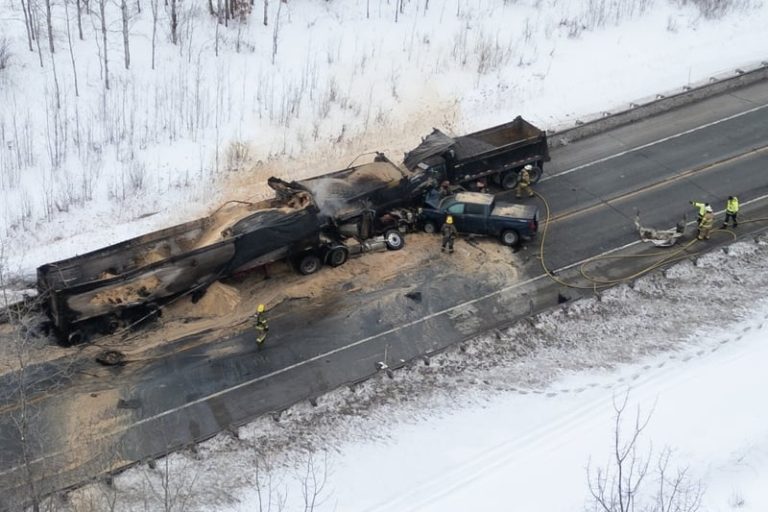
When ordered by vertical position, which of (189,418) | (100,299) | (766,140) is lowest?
(189,418)

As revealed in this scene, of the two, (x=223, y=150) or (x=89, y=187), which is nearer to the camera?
(x=89, y=187)

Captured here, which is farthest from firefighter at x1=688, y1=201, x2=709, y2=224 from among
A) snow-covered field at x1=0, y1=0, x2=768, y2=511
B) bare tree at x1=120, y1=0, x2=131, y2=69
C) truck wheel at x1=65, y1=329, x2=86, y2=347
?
bare tree at x1=120, y1=0, x2=131, y2=69

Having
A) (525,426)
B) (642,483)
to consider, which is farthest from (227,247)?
(642,483)

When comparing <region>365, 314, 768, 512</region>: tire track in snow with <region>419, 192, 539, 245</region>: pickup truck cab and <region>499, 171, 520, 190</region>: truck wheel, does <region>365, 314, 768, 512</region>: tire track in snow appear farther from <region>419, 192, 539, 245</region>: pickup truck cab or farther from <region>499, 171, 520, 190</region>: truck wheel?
<region>499, 171, 520, 190</region>: truck wheel

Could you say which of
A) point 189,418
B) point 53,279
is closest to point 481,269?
point 189,418

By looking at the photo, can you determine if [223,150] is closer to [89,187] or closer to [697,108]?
[89,187]

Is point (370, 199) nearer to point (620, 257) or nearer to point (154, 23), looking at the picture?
point (620, 257)
